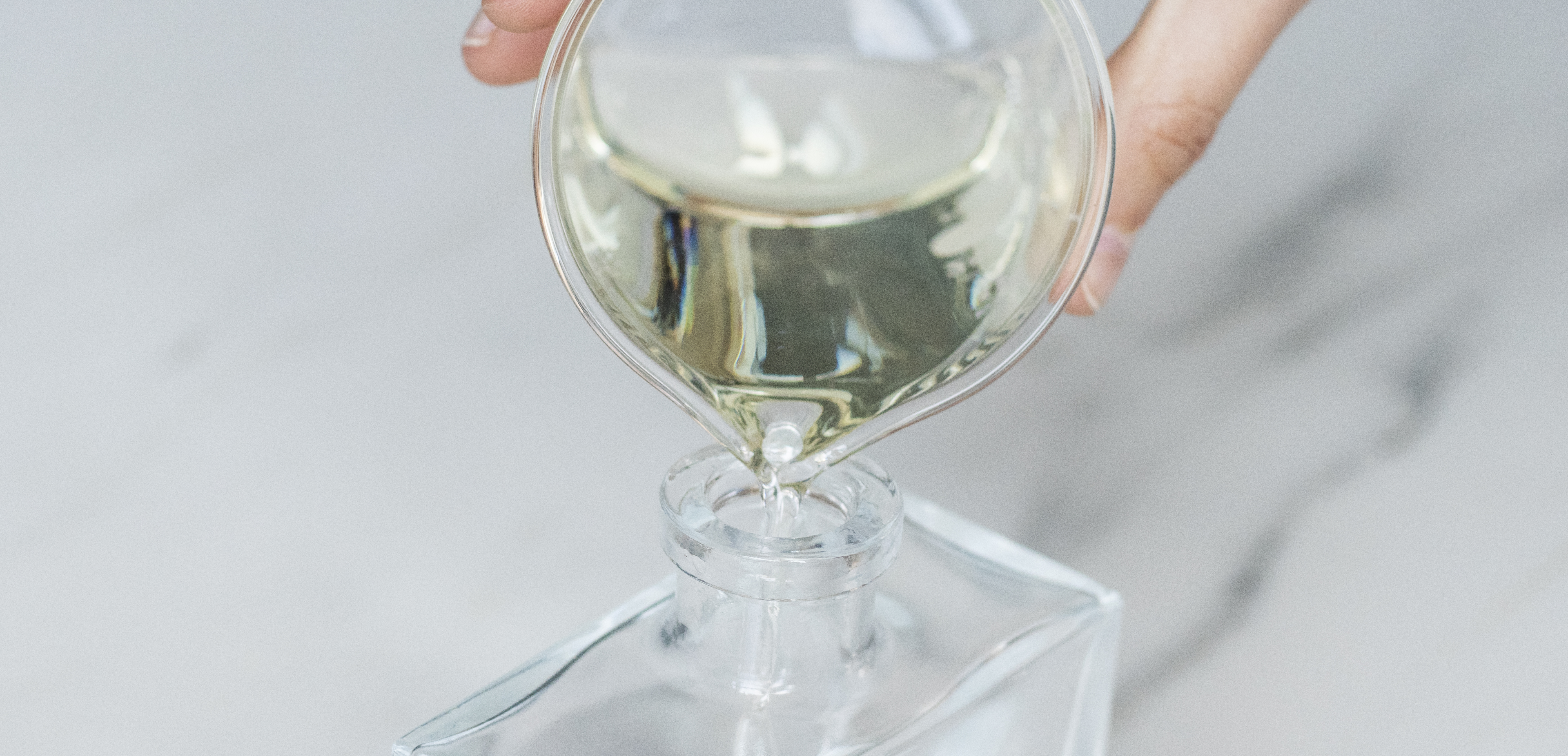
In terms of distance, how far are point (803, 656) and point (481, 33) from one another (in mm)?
442

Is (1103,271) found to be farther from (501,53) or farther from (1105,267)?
(501,53)

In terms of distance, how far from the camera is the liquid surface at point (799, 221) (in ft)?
1.75

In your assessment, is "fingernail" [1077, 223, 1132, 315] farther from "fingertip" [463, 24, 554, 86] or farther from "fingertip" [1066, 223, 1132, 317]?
"fingertip" [463, 24, 554, 86]

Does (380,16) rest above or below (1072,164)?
below

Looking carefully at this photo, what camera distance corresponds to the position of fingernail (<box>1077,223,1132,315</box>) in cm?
72

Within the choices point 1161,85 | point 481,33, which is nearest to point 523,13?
point 481,33

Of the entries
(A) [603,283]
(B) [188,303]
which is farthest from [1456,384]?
(B) [188,303]

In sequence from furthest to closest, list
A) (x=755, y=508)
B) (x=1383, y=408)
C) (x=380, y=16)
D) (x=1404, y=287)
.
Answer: (x=380, y=16) → (x=1404, y=287) → (x=1383, y=408) → (x=755, y=508)

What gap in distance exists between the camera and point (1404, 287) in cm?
91

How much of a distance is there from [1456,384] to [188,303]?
690 mm

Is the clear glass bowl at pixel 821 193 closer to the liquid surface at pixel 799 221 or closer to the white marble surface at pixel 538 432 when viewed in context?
the liquid surface at pixel 799 221

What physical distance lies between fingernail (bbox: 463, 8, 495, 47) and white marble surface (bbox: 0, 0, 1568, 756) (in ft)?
0.48

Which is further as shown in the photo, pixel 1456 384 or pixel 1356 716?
pixel 1456 384

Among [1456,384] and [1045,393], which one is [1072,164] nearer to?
[1045,393]
